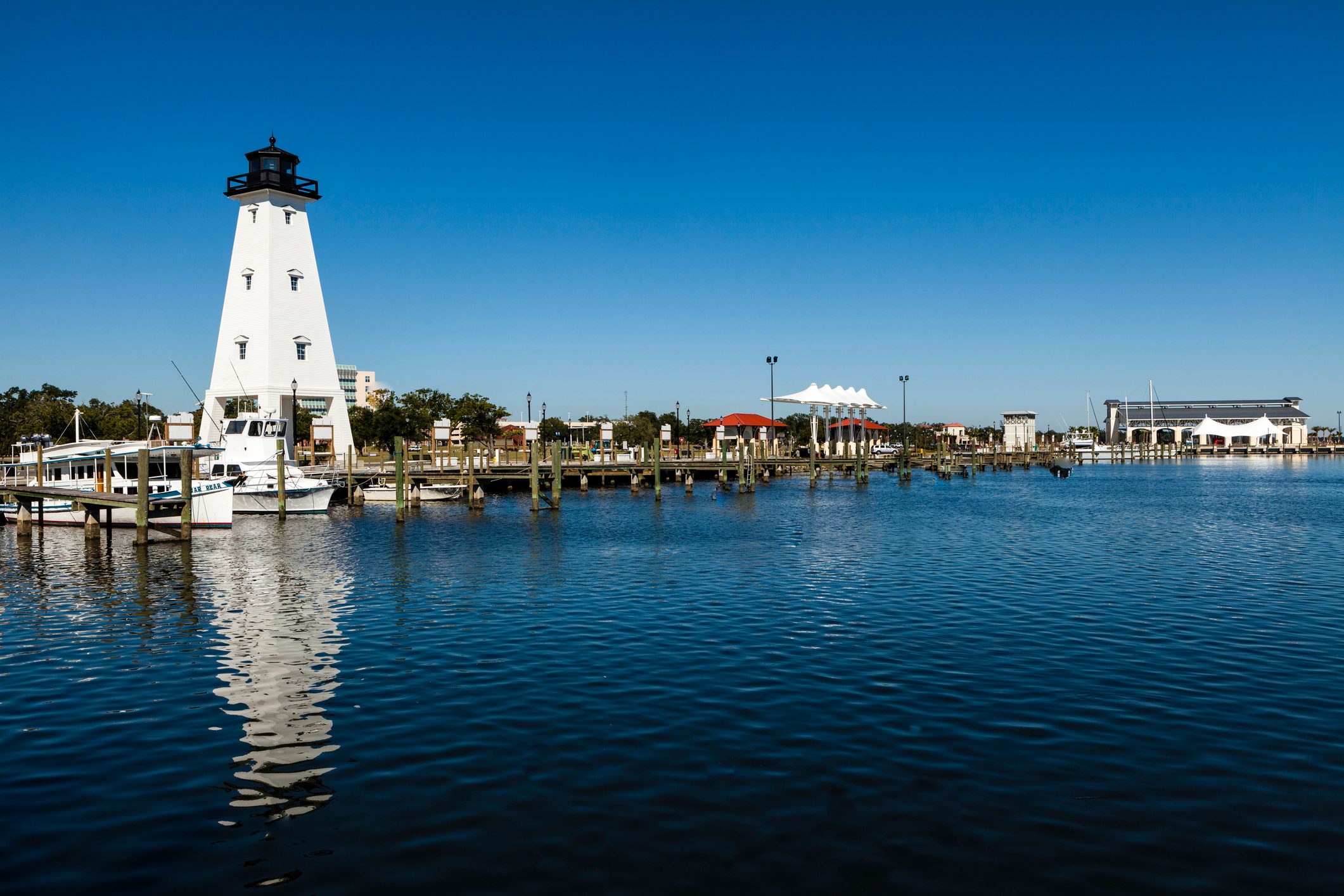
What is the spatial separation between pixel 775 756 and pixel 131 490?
4289cm

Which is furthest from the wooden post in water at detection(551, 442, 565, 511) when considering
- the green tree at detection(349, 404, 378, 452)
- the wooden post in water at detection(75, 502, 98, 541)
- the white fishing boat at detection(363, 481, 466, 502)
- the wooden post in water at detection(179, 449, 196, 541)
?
the green tree at detection(349, 404, 378, 452)

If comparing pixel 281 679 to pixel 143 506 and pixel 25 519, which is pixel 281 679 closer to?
pixel 143 506

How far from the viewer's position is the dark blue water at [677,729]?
9.20 m

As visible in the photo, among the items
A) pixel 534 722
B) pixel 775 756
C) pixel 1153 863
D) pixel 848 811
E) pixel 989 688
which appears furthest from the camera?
pixel 989 688

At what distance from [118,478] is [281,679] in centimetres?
3531

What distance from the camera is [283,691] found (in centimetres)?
1548

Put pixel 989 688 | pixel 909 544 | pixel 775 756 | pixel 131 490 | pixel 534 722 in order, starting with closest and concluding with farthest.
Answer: pixel 775 756 < pixel 534 722 < pixel 989 688 < pixel 909 544 < pixel 131 490

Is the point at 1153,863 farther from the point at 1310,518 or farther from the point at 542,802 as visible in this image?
the point at 1310,518

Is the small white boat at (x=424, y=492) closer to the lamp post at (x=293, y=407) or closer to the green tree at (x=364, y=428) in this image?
the lamp post at (x=293, y=407)

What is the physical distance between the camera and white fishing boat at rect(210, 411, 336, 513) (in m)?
51.9

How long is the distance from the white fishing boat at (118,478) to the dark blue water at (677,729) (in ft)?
44.3

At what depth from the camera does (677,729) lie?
1325 cm

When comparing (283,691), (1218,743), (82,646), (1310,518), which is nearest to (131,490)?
(82,646)

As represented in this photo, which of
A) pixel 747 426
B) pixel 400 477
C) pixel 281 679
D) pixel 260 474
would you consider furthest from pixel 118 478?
pixel 747 426
